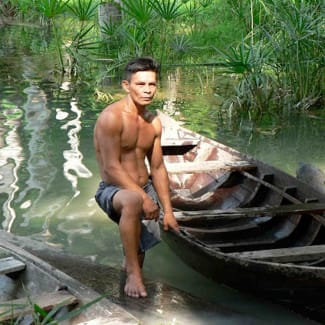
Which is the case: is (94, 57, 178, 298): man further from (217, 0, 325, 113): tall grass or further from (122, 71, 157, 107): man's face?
(217, 0, 325, 113): tall grass

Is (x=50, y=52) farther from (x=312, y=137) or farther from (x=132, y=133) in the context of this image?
(x=132, y=133)

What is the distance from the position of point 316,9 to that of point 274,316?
19.4ft

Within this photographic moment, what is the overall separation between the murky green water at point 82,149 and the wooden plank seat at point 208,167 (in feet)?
2.49

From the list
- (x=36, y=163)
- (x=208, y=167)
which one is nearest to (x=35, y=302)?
(x=208, y=167)

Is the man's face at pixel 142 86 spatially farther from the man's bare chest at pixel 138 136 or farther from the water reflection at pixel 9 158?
the water reflection at pixel 9 158

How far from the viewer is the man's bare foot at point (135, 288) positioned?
4.39 m

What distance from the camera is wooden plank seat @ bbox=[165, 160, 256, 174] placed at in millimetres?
6441

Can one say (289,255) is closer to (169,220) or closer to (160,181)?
(169,220)

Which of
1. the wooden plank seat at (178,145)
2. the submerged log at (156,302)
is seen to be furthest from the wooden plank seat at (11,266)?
the wooden plank seat at (178,145)

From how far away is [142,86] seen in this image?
176 inches

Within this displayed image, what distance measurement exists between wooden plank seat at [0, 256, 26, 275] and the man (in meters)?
0.63

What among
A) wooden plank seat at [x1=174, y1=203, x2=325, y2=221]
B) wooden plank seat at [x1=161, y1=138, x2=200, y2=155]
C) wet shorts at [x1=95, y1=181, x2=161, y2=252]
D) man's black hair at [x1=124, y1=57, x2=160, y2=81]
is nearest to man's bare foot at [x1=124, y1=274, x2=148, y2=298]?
wet shorts at [x1=95, y1=181, x2=161, y2=252]

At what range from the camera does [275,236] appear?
576cm

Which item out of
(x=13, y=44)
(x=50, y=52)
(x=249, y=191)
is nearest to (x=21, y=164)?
(x=249, y=191)
